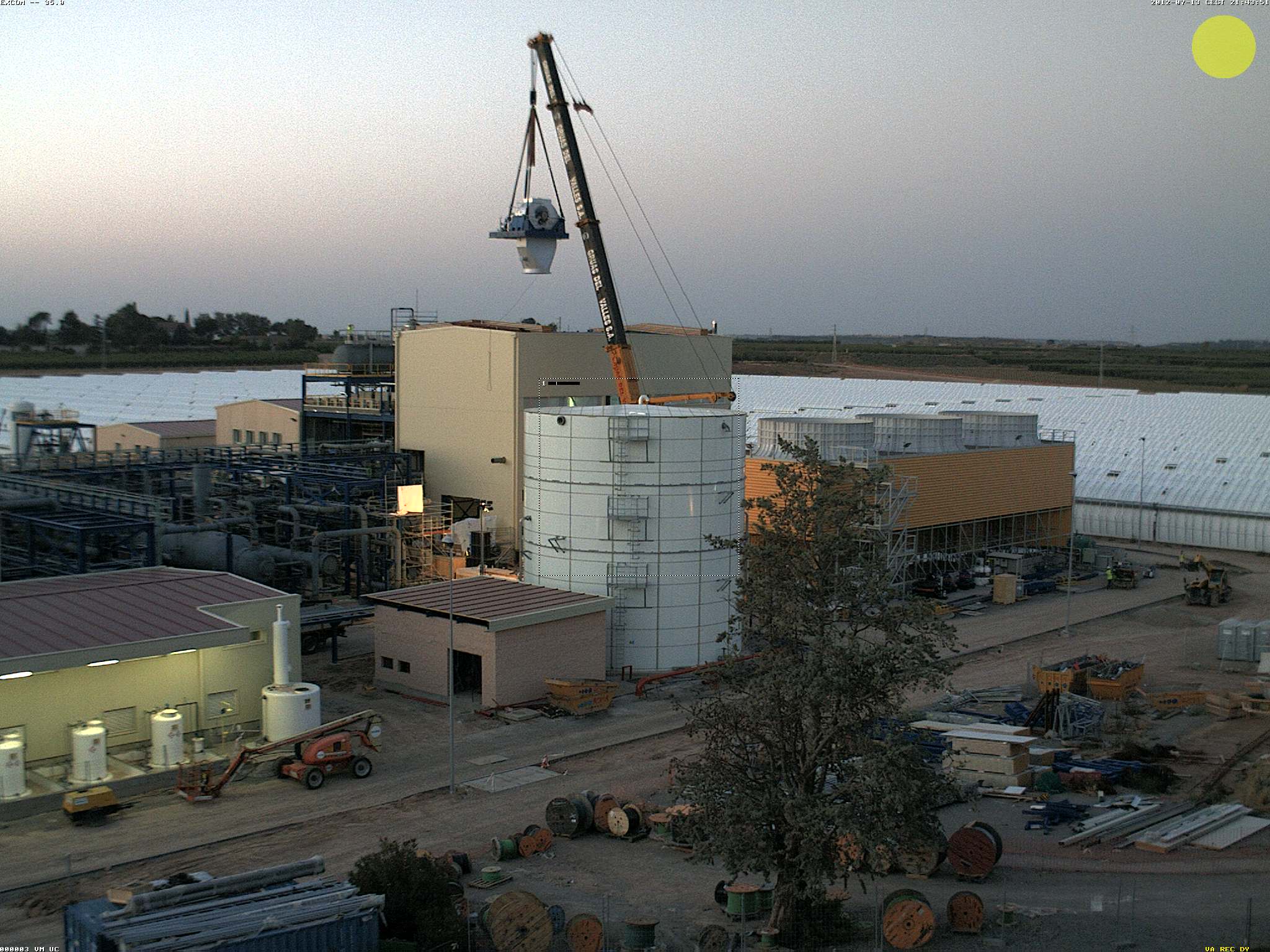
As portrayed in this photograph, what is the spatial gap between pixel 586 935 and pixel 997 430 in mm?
40016

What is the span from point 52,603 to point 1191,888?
74.8ft

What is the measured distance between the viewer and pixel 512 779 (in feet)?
80.6

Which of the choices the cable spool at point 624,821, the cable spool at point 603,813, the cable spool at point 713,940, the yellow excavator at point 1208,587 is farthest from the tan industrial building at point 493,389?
the cable spool at point 713,940

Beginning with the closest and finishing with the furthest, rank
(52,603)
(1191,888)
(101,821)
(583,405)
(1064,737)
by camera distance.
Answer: (1191,888) → (101,821) → (52,603) → (1064,737) → (583,405)

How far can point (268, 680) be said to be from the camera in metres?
26.8

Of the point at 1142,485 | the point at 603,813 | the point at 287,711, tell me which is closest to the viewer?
the point at 603,813

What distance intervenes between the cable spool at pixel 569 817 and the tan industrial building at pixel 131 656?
7896 mm

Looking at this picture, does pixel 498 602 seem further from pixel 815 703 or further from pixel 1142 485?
pixel 1142 485

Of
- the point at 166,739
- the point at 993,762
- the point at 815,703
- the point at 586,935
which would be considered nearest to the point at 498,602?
the point at 166,739

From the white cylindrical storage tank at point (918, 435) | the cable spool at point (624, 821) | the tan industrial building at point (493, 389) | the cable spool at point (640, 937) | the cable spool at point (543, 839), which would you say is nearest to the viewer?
the cable spool at point (640, 937)

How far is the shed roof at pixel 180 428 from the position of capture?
59219 mm

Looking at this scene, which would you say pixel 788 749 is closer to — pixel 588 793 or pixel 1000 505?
pixel 588 793

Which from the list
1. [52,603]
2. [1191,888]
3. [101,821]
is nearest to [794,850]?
[1191,888]

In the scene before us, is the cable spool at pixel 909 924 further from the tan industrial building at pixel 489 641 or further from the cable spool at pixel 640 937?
the tan industrial building at pixel 489 641
